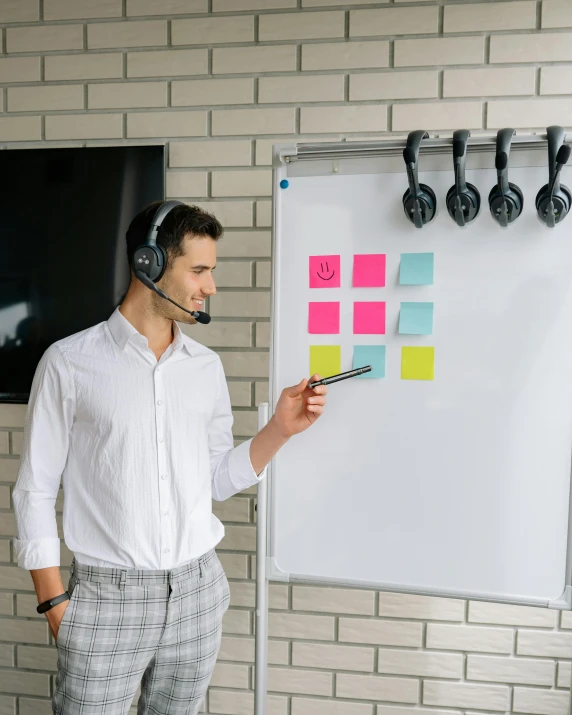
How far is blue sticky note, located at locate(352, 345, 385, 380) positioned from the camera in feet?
4.82

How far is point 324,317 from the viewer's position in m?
1.50

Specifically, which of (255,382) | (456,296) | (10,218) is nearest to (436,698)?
(255,382)

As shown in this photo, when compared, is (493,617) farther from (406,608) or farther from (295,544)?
(295,544)

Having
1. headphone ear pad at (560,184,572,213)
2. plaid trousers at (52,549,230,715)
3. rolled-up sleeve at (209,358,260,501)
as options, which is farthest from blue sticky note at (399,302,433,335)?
plaid trousers at (52,549,230,715)

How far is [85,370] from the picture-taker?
1373 mm

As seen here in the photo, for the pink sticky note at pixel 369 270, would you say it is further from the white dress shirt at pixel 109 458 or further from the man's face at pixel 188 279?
the white dress shirt at pixel 109 458

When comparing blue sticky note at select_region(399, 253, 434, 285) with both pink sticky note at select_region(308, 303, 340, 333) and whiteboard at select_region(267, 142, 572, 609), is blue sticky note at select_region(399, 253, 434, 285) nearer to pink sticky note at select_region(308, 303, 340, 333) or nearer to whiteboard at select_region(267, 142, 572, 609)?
whiteboard at select_region(267, 142, 572, 609)

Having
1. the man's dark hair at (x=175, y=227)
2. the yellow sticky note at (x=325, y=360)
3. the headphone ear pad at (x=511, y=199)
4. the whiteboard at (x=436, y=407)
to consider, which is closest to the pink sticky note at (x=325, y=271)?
the whiteboard at (x=436, y=407)

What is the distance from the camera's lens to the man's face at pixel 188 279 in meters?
1.38

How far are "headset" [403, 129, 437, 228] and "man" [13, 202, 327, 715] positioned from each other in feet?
1.45

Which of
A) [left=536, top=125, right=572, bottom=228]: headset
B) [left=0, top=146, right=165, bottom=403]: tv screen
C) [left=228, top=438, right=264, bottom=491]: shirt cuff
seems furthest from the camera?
[left=0, top=146, right=165, bottom=403]: tv screen

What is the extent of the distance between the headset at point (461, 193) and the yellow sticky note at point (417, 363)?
0.98 ft

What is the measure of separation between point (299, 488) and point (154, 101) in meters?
1.21

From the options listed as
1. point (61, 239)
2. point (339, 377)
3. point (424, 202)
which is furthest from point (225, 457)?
point (61, 239)
